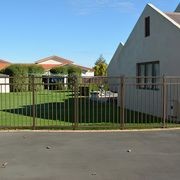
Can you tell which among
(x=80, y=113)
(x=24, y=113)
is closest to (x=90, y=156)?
(x=80, y=113)

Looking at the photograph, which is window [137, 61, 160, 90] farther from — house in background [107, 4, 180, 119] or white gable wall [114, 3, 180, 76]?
white gable wall [114, 3, 180, 76]

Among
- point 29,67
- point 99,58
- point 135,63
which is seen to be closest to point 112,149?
point 135,63

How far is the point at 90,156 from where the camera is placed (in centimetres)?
1045

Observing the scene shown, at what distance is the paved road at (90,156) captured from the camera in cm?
861

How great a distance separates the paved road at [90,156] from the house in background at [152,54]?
4.81 m

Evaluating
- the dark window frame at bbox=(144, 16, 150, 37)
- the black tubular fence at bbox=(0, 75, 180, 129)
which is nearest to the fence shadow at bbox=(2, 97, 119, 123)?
the black tubular fence at bbox=(0, 75, 180, 129)

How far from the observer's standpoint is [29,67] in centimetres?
6047

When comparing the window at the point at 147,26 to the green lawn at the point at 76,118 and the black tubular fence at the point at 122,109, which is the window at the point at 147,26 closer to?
the black tubular fence at the point at 122,109

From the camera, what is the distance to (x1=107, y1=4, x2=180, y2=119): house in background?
18.9 meters

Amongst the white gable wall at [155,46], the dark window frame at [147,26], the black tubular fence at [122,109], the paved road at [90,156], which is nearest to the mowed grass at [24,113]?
the black tubular fence at [122,109]

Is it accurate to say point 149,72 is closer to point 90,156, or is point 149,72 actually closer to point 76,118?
point 76,118

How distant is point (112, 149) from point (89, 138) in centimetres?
205

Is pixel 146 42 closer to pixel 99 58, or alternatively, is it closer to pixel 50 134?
pixel 50 134

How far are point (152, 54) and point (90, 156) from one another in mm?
11597
